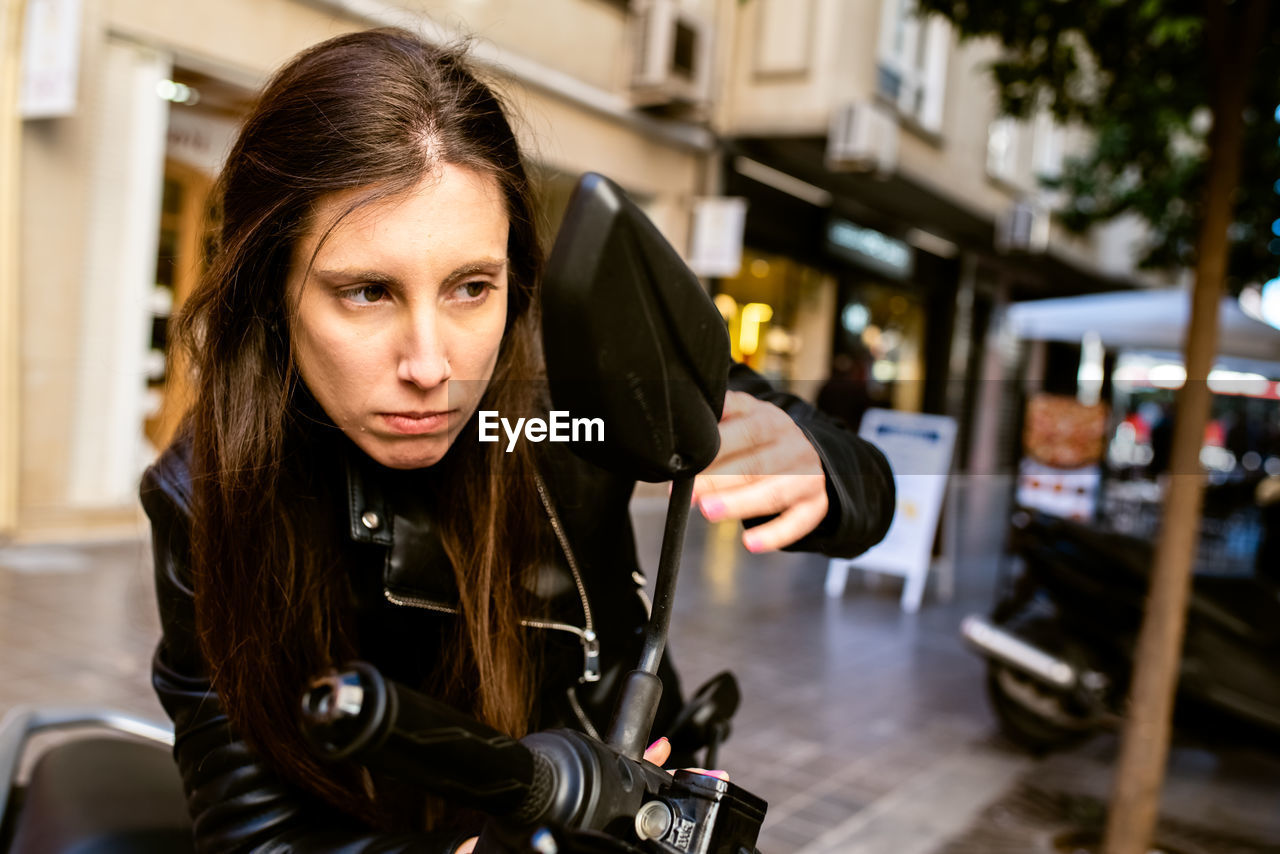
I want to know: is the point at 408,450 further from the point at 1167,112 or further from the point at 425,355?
the point at 1167,112

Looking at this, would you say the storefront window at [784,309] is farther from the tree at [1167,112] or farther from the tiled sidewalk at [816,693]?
the tree at [1167,112]

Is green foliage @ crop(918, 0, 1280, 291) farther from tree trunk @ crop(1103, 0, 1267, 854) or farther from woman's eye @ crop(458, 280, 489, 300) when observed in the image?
woman's eye @ crop(458, 280, 489, 300)

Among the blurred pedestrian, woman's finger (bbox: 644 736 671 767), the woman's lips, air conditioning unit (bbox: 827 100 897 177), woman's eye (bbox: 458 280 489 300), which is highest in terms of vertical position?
air conditioning unit (bbox: 827 100 897 177)

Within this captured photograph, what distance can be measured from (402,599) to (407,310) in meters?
0.32

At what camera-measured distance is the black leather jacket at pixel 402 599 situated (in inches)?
37.6

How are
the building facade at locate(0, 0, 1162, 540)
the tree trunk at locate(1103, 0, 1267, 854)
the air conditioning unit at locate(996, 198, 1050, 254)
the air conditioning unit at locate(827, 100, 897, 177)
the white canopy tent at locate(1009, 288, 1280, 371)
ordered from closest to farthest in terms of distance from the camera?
1. the tree trunk at locate(1103, 0, 1267, 854)
2. the building facade at locate(0, 0, 1162, 540)
3. the white canopy tent at locate(1009, 288, 1280, 371)
4. the air conditioning unit at locate(827, 100, 897, 177)
5. the air conditioning unit at locate(996, 198, 1050, 254)

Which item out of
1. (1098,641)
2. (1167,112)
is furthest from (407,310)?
(1167,112)

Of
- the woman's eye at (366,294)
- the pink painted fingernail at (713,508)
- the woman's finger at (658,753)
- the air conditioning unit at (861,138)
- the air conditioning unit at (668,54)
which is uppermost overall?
the air conditioning unit at (668,54)

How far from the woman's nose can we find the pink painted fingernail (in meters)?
0.23

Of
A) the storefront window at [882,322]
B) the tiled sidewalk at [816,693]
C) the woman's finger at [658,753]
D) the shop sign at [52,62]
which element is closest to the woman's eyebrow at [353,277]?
the woman's finger at [658,753]

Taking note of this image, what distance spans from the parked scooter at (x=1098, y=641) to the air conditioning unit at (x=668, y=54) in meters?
6.34

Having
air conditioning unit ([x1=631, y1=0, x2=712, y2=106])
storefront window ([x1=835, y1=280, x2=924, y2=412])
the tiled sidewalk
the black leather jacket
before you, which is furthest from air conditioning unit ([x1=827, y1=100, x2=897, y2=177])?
the black leather jacket

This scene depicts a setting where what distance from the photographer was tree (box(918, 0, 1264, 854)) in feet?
9.77

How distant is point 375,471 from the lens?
1.06m
